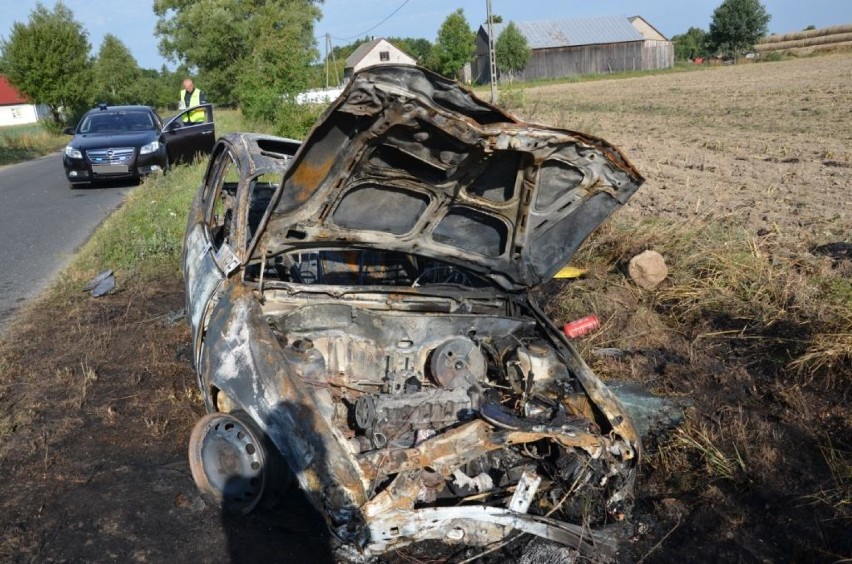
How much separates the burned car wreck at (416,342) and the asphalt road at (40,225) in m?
3.81

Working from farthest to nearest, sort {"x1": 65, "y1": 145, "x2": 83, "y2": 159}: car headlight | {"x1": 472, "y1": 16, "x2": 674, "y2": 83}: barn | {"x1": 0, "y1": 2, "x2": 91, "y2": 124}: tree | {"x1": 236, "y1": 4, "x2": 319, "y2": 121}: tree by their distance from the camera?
{"x1": 472, "y1": 16, "x2": 674, "y2": 83}: barn, {"x1": 0, "y1": 2, "x2": 91, "y2": 124}: tree, {"x1": 236, "y1": 4, "x2": 319, "y2": 121}: tree, {"x1": 65, "y1": 145, "x2": 83, "y2": 159}: car headlight

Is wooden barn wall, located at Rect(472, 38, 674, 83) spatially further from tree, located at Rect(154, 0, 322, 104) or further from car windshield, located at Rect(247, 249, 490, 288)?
car windshield, located at Rect(247, 249, 490, 288)

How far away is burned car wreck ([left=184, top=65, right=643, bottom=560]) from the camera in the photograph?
3.19m

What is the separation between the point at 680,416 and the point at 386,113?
2.98 m

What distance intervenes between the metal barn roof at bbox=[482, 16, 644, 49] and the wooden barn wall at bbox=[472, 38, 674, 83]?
2.21 feet

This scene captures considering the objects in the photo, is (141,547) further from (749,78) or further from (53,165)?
(749,78)

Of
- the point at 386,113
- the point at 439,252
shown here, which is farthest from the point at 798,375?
the point at 386,113

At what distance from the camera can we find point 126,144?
1410 cm

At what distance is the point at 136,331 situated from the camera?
21.1ft

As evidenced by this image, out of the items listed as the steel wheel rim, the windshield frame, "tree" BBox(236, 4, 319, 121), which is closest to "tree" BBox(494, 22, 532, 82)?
"tree" BBox(236, 4, 319, 121)

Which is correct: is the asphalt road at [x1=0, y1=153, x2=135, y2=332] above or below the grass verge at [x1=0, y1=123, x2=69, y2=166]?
below

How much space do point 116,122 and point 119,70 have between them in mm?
50097

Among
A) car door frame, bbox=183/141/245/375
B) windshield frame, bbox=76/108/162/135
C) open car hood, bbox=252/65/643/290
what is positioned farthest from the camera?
windshield frame, bbox=76/108/162/135

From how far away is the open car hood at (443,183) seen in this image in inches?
124
